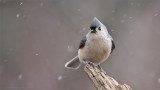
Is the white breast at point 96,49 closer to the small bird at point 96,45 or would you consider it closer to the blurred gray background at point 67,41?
the small bird at point 96,45

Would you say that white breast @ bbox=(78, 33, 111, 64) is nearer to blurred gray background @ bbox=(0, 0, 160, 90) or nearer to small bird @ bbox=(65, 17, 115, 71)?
small bird @ bbox=(65, 17, 115, 71)

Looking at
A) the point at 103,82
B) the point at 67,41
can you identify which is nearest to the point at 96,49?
the point at 103,82

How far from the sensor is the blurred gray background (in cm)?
1033

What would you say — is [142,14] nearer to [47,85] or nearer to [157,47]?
[157,47]

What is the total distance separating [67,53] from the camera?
34.9ft

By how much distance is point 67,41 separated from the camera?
10984 mm

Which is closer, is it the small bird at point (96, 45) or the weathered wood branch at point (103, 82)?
the weathered wood branch at point (103, 82)

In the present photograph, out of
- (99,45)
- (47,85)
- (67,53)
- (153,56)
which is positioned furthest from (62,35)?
(99,45)

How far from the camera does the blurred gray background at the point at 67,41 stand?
10331 millimetres

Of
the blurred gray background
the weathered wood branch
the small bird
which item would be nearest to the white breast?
the small bird

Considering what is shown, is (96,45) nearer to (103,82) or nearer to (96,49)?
(96,49)

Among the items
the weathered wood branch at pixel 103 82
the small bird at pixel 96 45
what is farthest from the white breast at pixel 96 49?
the weathered wood branch at pixel 103 82

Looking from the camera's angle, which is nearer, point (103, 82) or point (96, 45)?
point (103, 82)

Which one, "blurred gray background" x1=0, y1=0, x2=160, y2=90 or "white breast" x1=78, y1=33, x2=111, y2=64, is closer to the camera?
"white breast" x1=78, y1=33, x2=111, y2=64
